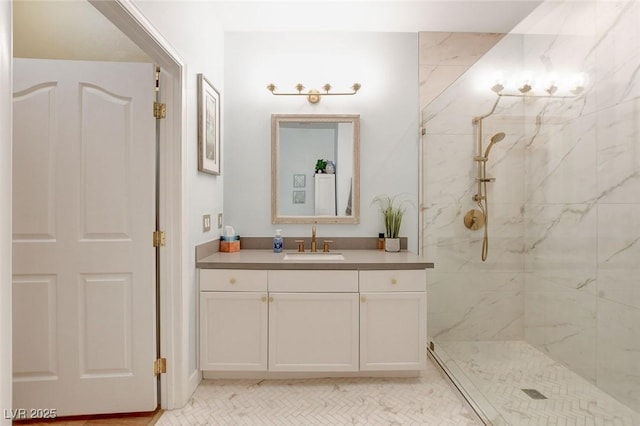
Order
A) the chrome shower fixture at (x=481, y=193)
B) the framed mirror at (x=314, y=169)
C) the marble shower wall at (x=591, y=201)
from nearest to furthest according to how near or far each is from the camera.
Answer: the marble shower wall at (x=591, y=201) → the chrome shower fixture at (x=481, y=193) → the framed mirror at (x=314, y=169)

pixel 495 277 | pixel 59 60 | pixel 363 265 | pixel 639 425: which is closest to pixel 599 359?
pixel 639 425

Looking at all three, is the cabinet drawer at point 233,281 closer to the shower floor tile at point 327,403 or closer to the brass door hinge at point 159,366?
the brass door hinge at point 159,366

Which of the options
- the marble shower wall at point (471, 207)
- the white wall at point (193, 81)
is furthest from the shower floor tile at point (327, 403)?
the marble shower wall at point (471, 207)

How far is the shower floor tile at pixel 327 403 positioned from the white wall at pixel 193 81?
26cm

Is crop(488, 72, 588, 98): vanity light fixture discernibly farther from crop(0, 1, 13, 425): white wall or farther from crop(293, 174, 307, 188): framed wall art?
crop(0, 1, 13, 425): white wall

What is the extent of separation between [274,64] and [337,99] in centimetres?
56

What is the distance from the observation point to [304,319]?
2.22 metres

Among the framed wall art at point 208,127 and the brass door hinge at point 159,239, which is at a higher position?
the framed wall art at point 208,127

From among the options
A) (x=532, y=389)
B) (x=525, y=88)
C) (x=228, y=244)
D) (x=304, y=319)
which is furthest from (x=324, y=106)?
(x=532, y=389)

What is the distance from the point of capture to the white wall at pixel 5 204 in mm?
921

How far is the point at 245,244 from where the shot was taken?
9.31ft

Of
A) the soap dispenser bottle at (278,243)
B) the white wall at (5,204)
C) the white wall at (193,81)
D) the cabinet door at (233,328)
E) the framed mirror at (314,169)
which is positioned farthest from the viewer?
the framed mirror at (314,169)

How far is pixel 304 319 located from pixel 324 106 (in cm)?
162

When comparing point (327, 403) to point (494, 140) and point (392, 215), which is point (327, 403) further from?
point (494, 140)
